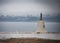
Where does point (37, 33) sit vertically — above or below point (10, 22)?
below

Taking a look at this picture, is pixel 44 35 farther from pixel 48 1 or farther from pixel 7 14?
pixel 7 14

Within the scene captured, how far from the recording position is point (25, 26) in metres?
1.73

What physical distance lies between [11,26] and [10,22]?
5cm

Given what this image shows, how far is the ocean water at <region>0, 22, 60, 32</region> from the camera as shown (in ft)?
5.66

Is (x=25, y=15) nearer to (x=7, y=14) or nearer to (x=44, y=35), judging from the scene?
(x=7, y=14)

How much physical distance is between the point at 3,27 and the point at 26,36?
0.32 m

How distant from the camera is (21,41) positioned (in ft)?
5.62

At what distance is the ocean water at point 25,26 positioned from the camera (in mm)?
1727

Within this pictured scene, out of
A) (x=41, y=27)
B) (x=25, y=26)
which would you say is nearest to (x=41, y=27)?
(x=41, y=27)

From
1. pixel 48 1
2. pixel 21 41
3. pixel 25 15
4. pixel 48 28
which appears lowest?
pixel 21 41

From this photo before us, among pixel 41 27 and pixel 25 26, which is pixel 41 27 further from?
pixel 25 26

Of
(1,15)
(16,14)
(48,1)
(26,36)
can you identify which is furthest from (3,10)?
(48,1)

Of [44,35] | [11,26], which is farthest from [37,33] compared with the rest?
[11,26]

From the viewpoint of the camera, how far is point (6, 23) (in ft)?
5.69
